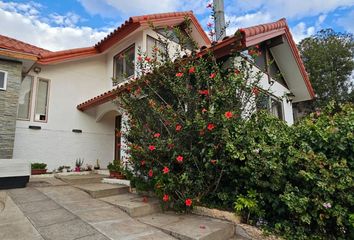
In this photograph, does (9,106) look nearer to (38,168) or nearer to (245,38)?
(38,168)

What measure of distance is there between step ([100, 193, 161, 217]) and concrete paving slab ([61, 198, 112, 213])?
0.20 meters

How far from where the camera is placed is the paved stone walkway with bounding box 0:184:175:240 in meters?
3.09

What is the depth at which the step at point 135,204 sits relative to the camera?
4145mm

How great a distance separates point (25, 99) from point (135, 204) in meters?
6.33

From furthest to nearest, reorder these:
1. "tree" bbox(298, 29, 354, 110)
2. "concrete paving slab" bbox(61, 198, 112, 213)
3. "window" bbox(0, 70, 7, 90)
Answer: "tree" bbox(298, 29, 354, 110), "window" bbox(0, 70, 7, 90), "concrete paving slab" bbox(61, 198, 112, 213)

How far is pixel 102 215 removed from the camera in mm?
3898

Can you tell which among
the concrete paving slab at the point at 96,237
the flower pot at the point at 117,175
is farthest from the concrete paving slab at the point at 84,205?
the flower pot at the point at 117,175

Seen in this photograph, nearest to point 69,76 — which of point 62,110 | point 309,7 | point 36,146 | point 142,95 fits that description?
point 62,110

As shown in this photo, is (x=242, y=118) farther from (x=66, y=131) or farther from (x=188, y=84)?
(x=66, y=131)

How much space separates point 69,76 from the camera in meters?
9.38

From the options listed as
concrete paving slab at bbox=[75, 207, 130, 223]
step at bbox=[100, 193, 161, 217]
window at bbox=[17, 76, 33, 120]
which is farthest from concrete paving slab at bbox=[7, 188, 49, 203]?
window at bbox=[17, 76, 33, 120]

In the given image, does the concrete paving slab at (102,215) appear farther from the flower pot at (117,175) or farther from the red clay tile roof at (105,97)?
the red clay tile roof at (105,97)

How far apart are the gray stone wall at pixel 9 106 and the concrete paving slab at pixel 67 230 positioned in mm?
4830

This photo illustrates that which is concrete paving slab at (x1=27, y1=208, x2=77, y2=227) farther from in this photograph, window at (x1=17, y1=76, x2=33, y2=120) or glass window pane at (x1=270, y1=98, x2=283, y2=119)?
glass window pane at (x1=270, y1=98, x2=283, y2=119)
